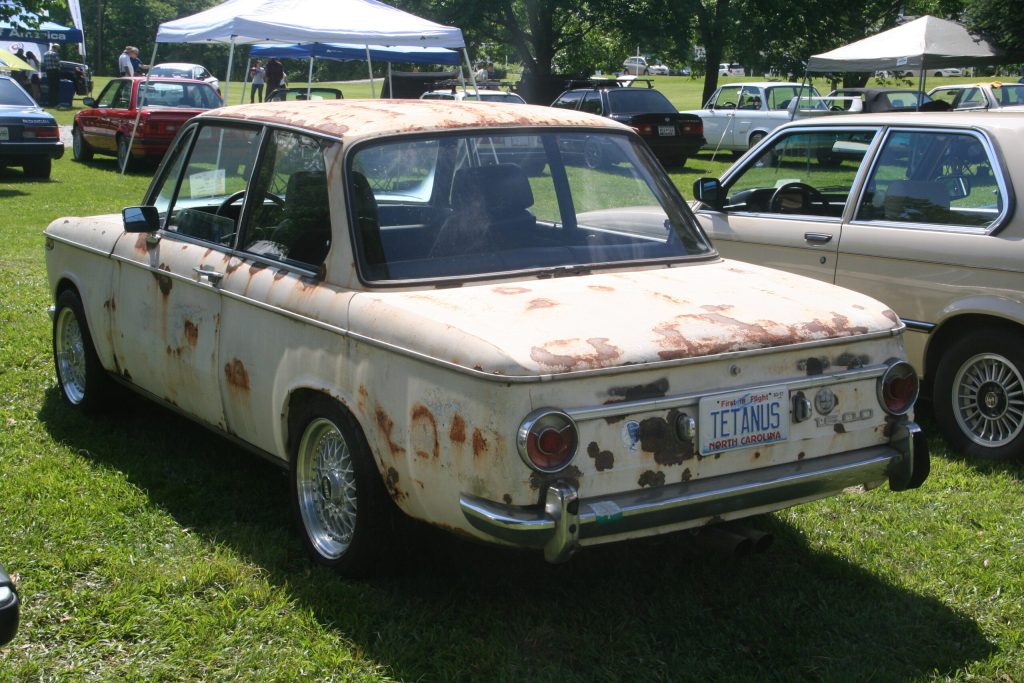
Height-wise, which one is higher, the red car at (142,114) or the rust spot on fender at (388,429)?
the red car at (142,114)

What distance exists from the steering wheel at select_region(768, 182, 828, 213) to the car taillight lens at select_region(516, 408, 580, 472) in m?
3.77

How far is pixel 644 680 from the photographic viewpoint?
3.55 meters

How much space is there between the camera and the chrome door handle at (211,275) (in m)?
4.70

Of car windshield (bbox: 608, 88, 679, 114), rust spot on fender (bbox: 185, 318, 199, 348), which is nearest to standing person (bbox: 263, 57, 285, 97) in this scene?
car windshield (bbox: 608, 88, 679, 114)

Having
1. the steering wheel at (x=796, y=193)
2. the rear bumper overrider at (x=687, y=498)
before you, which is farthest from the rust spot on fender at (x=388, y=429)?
the steering wheel at (x=796, y=193)

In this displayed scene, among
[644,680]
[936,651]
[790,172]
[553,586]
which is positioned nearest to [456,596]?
[553,586]

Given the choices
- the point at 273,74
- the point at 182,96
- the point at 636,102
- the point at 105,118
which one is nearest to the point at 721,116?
the point at 636,102

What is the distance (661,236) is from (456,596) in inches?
65.3

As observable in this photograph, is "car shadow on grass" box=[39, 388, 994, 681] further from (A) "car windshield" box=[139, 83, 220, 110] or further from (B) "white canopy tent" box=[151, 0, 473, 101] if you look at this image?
(A) "car windshield" box=[139, 83, 220, 110]

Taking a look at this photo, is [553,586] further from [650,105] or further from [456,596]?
[650,105]

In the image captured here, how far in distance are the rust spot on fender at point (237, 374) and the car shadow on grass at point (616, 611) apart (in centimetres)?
57

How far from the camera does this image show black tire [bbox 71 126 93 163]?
69.8 ft

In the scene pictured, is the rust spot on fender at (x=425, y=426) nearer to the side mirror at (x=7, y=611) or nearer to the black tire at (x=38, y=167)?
the side mirror at (x=7, y=611)

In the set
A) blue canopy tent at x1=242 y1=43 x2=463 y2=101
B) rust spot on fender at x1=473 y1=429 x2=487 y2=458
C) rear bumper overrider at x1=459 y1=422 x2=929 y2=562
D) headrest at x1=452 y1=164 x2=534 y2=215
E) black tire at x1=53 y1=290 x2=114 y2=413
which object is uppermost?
blue canopy tent at x1=242 y1=43 x2=463 y2=101
